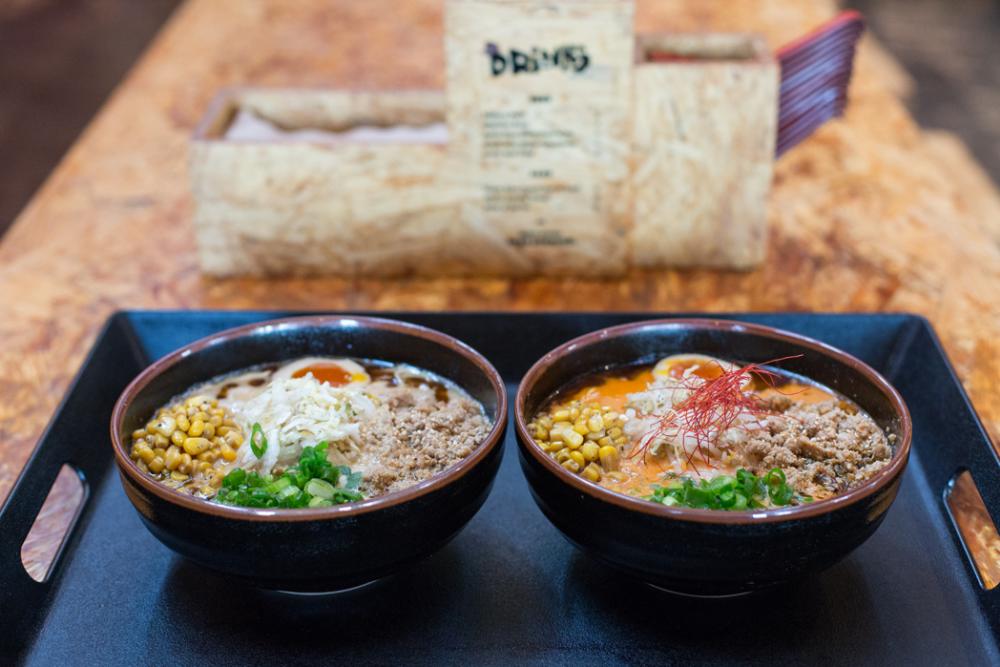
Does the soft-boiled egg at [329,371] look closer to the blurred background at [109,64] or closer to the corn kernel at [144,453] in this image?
the corn kernel at [144,453]

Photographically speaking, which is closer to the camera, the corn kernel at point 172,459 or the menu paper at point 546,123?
the corn kernel at point 172,459

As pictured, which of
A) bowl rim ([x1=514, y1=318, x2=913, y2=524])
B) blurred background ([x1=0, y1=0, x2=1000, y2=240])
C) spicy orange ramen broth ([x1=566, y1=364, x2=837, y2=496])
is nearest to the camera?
bowl rim ([x1=514, y1=318, x2=913, y2=524])

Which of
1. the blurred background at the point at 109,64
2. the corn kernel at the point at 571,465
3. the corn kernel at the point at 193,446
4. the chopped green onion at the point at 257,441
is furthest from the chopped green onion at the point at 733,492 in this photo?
the blurred background at the point at 109,64

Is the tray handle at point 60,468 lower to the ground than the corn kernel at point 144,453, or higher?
lower

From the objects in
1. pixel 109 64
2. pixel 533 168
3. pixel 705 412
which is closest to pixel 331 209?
pixel 533 168

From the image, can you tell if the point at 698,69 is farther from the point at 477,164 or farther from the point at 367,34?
the point at 367,34

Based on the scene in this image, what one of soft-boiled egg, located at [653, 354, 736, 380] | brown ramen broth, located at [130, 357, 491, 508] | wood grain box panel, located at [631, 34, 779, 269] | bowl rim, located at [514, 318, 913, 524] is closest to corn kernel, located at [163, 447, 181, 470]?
brown ramen broth, located at [130, 357, 491, 508]

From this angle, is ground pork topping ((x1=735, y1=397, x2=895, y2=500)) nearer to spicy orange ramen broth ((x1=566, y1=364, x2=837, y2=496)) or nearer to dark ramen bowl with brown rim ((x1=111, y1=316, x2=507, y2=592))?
spicy orange ramen broth ((x1=566, y1=364, x2=837, y2=496))

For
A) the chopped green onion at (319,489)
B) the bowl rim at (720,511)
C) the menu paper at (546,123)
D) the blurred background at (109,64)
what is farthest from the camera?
the blurred background at (109,64)
